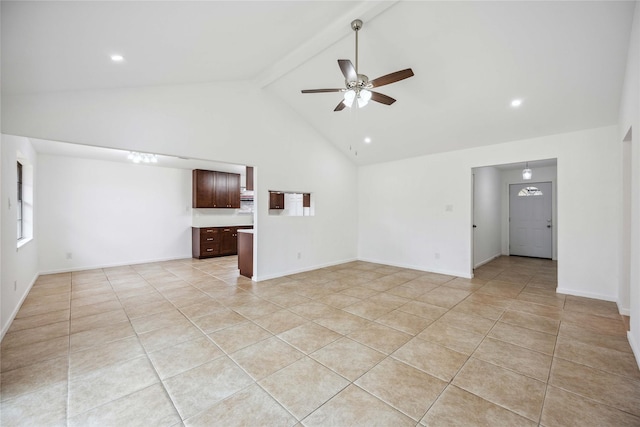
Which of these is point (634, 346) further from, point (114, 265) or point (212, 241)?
point (114, 265)

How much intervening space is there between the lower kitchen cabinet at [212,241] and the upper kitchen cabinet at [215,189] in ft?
2.32

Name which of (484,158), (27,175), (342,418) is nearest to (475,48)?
(484,158)

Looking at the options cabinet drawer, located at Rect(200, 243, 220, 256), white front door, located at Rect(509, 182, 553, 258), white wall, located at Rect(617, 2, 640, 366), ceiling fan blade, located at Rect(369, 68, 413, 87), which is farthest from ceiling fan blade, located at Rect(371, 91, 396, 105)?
white front door, located at Rect(509, 182, 553, 258)

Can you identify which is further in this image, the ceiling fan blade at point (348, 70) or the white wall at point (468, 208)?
the white wall at point (468, 208)

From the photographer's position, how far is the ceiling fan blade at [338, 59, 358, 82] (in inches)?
96.1

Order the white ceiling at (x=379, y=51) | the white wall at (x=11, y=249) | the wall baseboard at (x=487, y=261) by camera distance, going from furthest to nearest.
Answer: the wall baseboard at (x=487, y=261)
the white wall at (x=11, y=249)
the white ceiling at (x=379, y=51)

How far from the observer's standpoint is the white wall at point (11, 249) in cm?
289

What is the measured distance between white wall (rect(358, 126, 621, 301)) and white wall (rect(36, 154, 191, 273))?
5.08 meters

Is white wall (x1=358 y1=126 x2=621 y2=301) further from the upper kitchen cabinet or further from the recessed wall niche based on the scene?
the upper kitchen cabinet

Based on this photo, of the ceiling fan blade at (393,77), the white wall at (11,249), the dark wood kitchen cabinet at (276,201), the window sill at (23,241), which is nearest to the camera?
the ceiling fan blade at (393,77)

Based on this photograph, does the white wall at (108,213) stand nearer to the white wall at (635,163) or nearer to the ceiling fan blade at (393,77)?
the ceiling fan blade at (393,77)

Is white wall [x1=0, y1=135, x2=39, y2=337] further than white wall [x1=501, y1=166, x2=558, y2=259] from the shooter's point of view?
No

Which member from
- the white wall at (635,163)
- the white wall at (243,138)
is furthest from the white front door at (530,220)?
the white wall at (635,163)

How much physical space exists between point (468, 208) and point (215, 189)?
21.0ft
